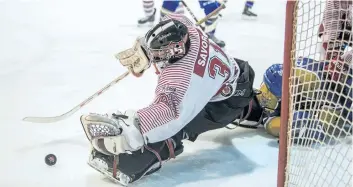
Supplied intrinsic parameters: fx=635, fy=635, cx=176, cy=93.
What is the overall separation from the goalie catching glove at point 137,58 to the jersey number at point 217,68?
166 mm

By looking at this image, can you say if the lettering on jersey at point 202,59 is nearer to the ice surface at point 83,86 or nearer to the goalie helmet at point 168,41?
the goalie helmet at point 168,41

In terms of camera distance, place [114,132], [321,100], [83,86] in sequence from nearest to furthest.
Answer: [321,100]
[114,132]
[83,86]

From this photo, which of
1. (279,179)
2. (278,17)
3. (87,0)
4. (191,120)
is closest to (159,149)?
(191,120)

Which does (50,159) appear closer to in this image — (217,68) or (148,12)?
(217,68)

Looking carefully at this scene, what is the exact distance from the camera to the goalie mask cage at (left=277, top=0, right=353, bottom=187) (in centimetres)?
132

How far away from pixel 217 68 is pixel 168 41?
0.50 feet

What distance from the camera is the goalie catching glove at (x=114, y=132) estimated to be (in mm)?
1511

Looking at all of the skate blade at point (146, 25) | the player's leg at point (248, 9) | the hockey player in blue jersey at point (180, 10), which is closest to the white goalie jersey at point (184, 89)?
the hockey player in blue jersey at point (180, 10)

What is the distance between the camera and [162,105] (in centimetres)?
156

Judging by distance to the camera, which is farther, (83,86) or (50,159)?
(83,86)

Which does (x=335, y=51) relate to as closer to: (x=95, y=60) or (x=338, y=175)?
(x=338, y=175)

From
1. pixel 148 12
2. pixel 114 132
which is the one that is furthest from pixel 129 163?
pixel 148 12

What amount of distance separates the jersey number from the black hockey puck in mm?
495

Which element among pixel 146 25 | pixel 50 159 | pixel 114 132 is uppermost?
pixel 146 25
